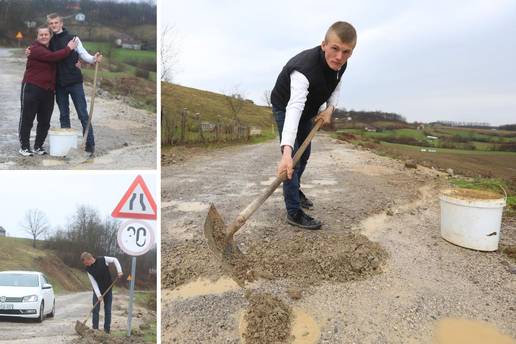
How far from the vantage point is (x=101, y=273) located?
4.35 metres

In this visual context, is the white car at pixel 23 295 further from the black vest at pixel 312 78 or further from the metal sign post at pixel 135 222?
the black vest at pixel 312 78

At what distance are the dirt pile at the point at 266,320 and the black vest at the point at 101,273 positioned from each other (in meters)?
2.58

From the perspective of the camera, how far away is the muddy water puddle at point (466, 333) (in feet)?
6.95

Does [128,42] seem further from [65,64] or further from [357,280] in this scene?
[357,280]

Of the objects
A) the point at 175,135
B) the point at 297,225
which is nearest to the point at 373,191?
the point at 297,225

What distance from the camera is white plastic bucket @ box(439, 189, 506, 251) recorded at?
10.6ft

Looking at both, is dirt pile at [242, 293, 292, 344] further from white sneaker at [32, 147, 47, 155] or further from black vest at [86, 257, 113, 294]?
black vest at [86, 257, 113, 294]

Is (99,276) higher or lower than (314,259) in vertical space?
lower

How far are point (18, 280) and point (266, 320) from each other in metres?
3.65

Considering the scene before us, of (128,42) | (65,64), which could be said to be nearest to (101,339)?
(65,64)

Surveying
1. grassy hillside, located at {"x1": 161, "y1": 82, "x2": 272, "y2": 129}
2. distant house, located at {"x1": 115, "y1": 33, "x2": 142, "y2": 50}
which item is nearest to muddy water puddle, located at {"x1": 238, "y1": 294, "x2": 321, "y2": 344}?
distant house, located at {"x1": 115, "y1": 33, "x2": 142, "y2": 50}

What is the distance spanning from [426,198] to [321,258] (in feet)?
9.68

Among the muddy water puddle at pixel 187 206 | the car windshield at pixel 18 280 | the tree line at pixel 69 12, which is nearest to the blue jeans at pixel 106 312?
the car windshield at pixel 18 280

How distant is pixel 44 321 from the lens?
4.73m
